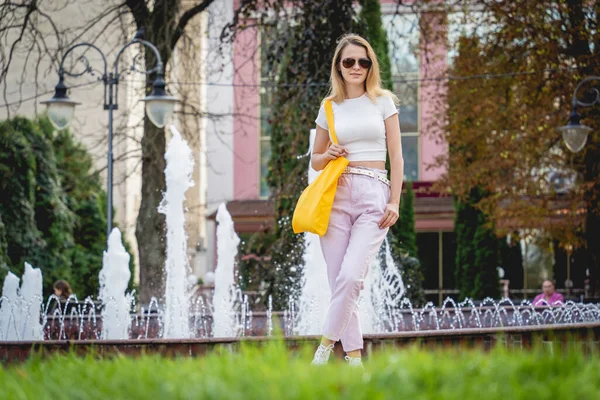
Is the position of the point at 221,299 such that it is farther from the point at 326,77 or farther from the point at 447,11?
the point at 447,11

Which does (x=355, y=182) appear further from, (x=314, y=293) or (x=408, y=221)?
(x=408, y=221)

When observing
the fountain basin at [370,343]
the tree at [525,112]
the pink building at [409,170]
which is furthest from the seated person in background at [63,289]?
the pink building at [409,170]

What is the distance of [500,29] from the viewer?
2147cm

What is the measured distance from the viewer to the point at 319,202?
18.5ft

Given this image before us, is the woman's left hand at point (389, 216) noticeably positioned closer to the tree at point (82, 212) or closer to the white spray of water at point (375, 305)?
the white spray of water at point (375, 305)

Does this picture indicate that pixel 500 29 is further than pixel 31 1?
Yes

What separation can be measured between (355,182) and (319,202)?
0.78 ft

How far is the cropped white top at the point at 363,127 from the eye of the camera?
581 centimetres

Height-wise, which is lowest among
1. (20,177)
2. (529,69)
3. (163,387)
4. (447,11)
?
(163,387)

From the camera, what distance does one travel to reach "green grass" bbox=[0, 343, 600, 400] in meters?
2.85

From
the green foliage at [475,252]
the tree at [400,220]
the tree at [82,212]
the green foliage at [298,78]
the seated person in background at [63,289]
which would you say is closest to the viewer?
the seated person in background at [63,289]

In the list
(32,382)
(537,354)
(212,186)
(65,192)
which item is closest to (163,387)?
(32,382)

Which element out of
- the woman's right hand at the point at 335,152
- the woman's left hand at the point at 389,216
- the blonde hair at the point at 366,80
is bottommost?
the woman's left hand at the point at 389,216

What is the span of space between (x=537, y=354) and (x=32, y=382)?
1.48 m
